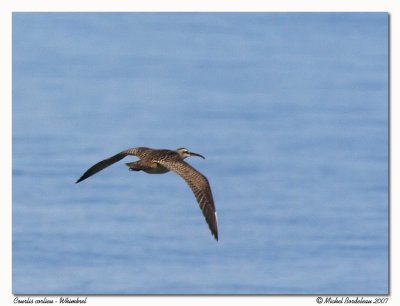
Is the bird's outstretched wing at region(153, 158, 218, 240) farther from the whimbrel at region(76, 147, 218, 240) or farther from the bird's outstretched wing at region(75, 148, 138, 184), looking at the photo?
the bird's outstretched wing at region(75, 148, 138, 184)

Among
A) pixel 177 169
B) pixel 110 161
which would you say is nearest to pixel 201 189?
pixel 177 169

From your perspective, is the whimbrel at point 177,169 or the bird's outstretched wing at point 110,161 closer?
the whimbrel at point 177,169

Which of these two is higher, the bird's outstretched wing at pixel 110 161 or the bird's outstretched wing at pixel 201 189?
the bird's outstretched wing at pixel 110 161

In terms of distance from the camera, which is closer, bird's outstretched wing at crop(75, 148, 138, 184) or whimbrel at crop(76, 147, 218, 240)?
whimbrel at crop(76, 147, 218, 240)

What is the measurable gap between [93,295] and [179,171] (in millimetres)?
1666

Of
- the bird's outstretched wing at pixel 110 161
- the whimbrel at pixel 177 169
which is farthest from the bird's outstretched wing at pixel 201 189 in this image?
the bird's outstretched wing at pixel 110 161

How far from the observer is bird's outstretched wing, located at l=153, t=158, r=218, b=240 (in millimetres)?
11492

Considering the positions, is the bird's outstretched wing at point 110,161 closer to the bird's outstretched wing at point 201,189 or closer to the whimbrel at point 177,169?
the whimbrel at point 177,169

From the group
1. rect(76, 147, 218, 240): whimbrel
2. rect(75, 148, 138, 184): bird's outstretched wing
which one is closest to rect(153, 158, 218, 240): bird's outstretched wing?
rect(76, 147, 218, 240): whimbrel

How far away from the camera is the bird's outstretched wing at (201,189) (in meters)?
11.5

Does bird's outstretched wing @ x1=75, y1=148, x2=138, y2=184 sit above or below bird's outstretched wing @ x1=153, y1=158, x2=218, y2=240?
above
